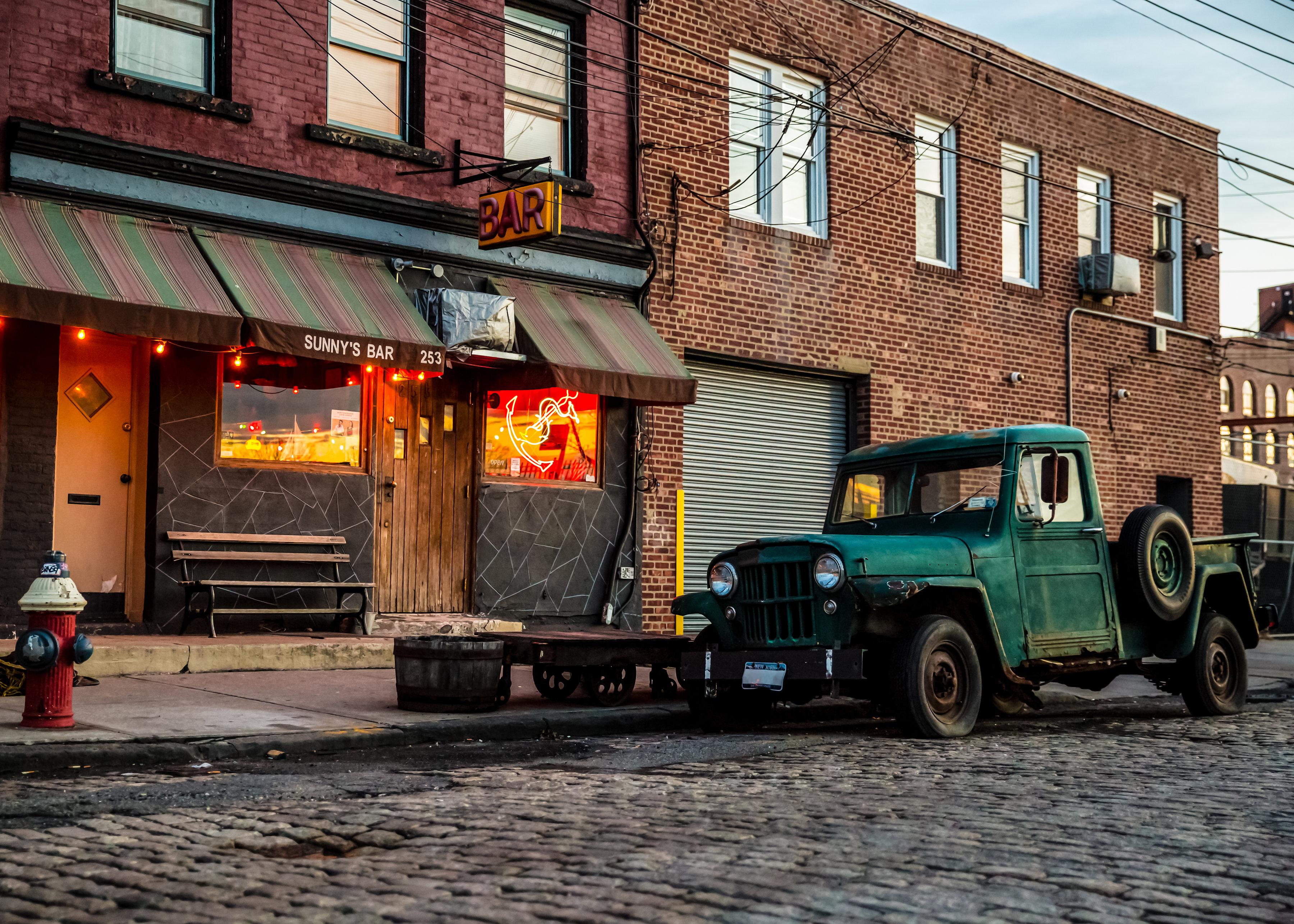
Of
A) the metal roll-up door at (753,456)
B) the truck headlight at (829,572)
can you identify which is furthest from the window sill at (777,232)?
the truck headlight at (829,572)

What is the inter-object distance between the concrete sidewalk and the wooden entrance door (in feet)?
4.79

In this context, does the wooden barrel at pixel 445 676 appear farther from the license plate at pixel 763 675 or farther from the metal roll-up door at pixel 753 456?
the metal roll-up door at pixel 753 456

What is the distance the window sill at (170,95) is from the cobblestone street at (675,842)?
21.7 ft

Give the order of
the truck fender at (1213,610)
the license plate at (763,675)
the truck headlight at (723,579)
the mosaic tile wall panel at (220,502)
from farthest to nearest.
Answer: the mosaic tile wall panel at (220,502) → the truck fender at (1213,610) → the truck headlight at (723,579) → the license plate at (763,675)

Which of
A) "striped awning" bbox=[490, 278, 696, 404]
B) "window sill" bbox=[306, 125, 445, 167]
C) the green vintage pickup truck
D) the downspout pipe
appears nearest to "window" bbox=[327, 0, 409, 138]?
"window sill" bbox=[306, 125, 445, 167]

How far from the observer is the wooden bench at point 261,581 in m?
12.1

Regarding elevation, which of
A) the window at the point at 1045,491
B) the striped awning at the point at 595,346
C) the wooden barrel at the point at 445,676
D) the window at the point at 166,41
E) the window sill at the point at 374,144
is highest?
the window at the point at 166,41

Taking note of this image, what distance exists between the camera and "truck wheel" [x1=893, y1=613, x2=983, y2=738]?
351 inches

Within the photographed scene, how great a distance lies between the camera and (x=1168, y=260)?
22.5 metres

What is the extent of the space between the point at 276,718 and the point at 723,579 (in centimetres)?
317

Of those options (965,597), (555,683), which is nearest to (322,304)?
(555,683)

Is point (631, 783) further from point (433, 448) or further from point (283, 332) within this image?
point (433, 448)

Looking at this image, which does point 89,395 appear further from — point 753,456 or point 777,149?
point 777,149

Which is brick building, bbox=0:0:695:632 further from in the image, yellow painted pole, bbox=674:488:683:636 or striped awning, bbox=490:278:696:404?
yellow painted pole, bbox=674:488:683:636
